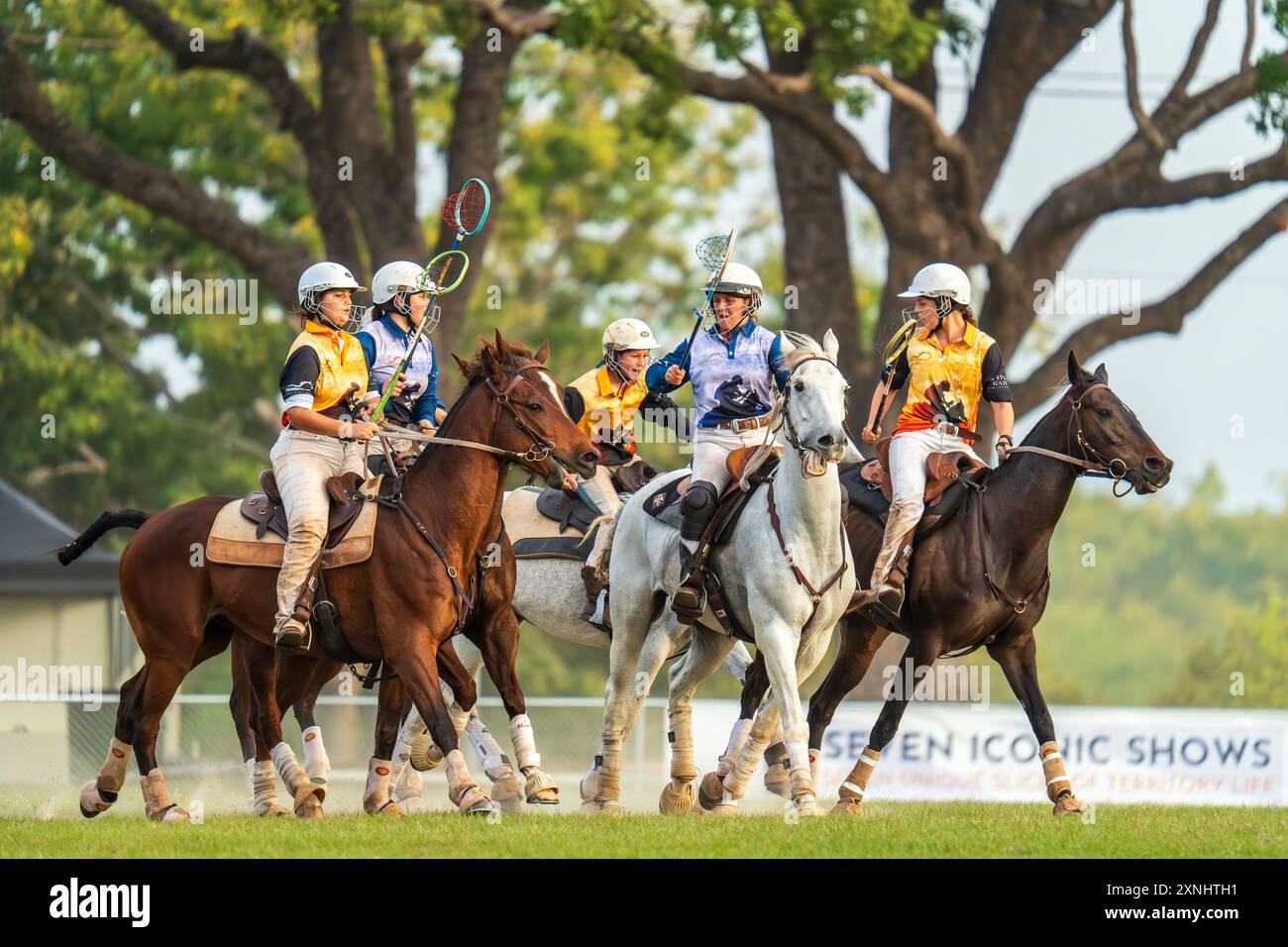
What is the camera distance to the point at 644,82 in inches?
1730

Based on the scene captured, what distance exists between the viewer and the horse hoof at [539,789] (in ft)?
39.5

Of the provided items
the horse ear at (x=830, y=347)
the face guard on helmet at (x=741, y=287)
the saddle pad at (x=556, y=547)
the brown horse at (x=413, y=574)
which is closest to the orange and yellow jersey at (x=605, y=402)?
the saddle pad at (x=556, y=547)

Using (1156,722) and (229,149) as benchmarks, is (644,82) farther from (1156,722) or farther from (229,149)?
(1156,722)

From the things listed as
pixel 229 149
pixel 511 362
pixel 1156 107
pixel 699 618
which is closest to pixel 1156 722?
pixel 1156 107

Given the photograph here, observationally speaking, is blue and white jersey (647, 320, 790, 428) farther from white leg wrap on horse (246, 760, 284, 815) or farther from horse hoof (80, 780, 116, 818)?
horse hoof (80, 780, 116, 818)

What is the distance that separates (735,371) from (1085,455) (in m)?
2.33

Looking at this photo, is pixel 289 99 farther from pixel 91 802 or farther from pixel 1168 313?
pixel 91 802

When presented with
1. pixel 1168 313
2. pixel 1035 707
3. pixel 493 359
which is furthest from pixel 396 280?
pixel 1168 313

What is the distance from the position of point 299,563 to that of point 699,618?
256cm

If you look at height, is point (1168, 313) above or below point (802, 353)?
above

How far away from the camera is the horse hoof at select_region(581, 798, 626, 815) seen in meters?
13.0

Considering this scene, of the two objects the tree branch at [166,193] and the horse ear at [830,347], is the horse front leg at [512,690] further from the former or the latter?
the tree branch at [166,193]

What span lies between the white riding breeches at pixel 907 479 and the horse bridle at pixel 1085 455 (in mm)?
552

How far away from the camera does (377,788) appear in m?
13.6
